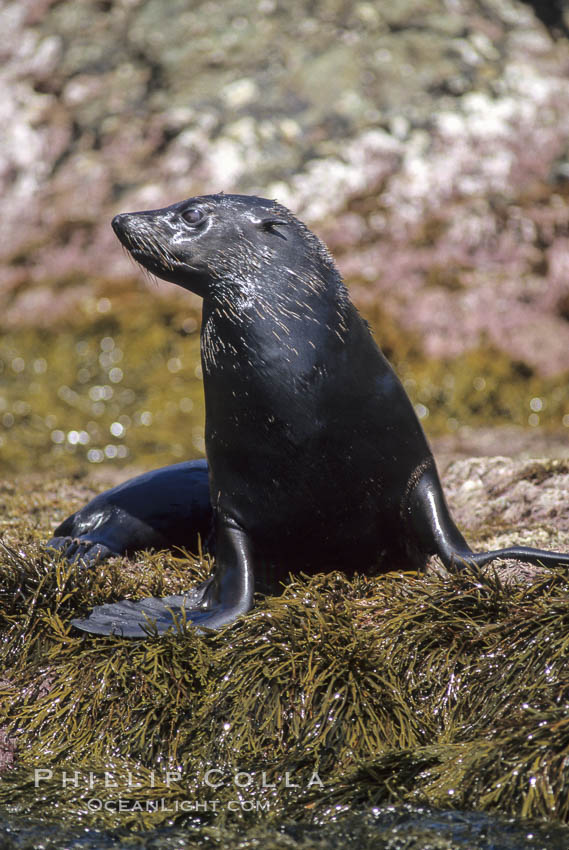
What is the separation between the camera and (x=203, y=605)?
4535 mm

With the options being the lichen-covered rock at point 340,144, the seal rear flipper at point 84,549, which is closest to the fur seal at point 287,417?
the seal rear flipper at point 84,549

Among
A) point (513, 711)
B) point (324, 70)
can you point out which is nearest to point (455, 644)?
point (513, 711)

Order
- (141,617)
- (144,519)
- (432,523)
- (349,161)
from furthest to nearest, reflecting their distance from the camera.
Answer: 1. (349,161)
2. (144,519)
3. (432,523)
4. (141,617)

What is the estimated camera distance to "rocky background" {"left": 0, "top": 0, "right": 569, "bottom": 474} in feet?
34.0

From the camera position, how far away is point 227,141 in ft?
37.2

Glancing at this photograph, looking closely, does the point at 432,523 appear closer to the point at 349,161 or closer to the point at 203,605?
the point at 203,605

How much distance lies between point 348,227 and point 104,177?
114 inches

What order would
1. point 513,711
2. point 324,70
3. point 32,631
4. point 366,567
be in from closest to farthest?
point 513,711, point 32,631, point 366,567, point 324,70

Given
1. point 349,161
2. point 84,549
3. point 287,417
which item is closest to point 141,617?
point 287,417

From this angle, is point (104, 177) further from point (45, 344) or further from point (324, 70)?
point (324, 70)

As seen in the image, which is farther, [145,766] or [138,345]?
[138,345]

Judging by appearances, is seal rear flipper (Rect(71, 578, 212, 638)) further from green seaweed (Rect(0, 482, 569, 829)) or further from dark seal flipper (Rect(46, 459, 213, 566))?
dark seal flipper (Rect(46, 459, 213, 566))

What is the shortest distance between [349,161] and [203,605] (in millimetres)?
7600

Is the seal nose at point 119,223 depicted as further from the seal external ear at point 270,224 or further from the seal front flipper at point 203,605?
the seal front flipper at point 203,605
